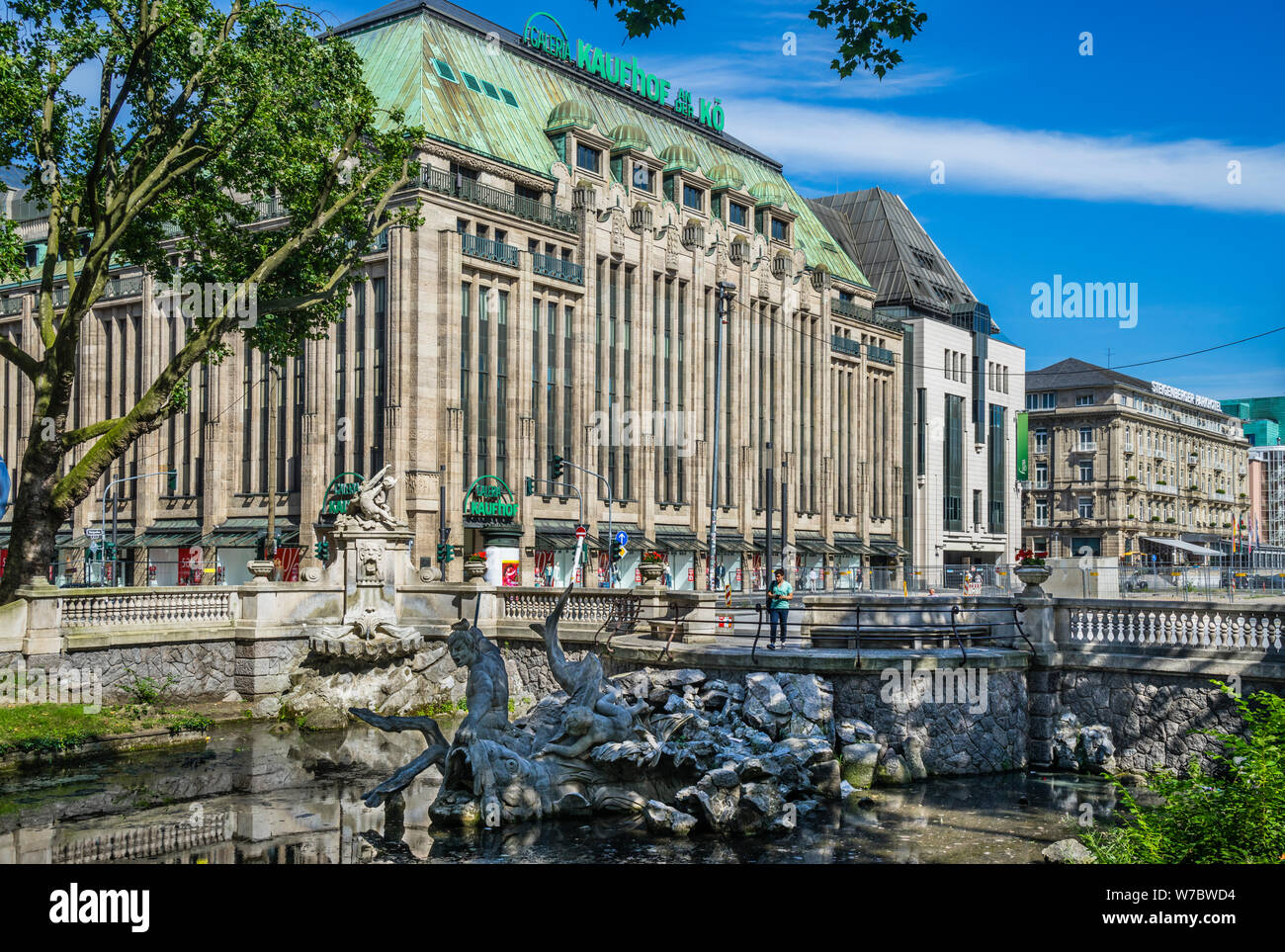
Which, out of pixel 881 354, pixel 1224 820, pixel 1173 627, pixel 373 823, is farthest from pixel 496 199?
pixel 1224 820

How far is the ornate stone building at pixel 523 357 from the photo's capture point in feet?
166

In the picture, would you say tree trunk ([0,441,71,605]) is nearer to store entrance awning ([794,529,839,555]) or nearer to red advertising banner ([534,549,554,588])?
red advertising banner ([534,549,554,588])

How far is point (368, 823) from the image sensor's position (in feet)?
52.5

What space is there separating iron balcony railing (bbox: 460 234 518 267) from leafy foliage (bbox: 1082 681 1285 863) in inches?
1747

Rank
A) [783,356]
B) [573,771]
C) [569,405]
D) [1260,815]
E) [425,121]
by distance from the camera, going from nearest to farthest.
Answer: [1260,815] < [573,771] < [425,121] < [569,405] < [783,356]

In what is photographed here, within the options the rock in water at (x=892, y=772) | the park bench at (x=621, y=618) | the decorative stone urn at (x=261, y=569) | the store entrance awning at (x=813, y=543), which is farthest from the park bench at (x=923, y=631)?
the store entrance awning at (x=813, y=543)

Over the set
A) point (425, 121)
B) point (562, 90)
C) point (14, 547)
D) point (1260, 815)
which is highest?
point (562, 90)

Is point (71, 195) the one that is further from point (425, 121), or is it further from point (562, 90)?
point (562, 90)

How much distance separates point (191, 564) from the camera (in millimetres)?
54812

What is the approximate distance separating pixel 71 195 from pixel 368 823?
14.2m

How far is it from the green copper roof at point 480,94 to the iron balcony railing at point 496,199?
2.00 meters

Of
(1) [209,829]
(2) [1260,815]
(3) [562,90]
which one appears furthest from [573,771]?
(3) [562,90]

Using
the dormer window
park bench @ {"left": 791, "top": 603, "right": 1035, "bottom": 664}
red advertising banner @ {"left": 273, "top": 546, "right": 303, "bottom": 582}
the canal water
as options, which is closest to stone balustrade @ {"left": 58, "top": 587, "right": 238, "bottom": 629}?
the canal water

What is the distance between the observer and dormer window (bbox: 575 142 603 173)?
60969 mm
